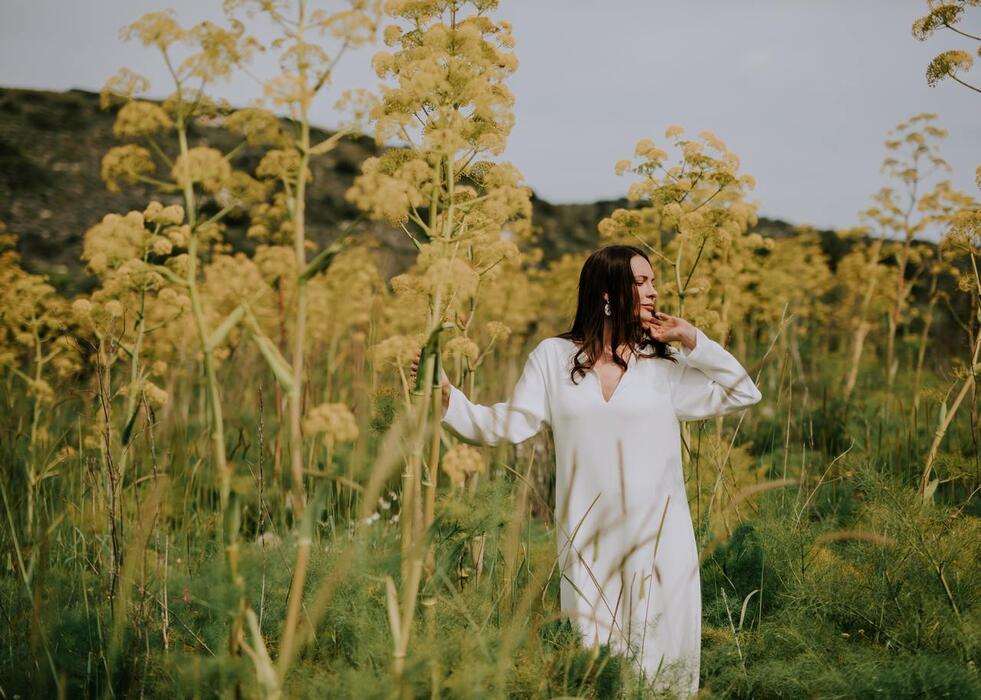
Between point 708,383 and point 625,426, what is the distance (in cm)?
45

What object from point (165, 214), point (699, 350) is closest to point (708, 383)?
point (699, 350)

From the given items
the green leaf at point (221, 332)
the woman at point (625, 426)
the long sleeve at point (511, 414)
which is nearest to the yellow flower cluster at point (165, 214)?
the woman at point (625, 426)

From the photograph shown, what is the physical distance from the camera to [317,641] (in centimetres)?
255

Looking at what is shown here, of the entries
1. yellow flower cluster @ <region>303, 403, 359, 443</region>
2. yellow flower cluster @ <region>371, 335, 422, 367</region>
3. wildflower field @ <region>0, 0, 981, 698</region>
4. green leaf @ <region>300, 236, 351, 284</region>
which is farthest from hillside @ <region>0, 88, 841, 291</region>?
yellow flower cluster @ <region>303, 403, 359, 443</region>

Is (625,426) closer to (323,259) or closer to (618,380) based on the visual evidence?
(618,380)

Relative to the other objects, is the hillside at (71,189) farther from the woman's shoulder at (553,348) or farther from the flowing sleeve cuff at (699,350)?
the flowing sleeve cuff at (699,350)

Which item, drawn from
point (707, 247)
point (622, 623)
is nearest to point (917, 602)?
point (622, 623)

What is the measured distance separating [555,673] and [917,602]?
66.1 inches

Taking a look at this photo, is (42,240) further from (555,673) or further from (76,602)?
(555,673)

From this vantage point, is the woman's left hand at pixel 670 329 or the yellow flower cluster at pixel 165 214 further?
the woman's left hand at pixel 670 329

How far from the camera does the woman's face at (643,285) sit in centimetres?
321

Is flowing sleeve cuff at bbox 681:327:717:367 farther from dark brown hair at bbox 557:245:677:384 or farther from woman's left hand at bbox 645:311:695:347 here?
dark brown hair at bbox 557:245:677:384

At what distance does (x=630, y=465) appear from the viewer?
297cm

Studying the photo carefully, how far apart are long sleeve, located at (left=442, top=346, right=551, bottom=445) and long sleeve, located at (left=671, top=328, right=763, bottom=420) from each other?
58cm
